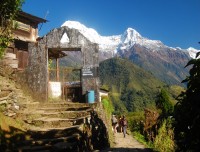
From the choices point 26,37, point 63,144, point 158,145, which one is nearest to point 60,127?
point 63,144

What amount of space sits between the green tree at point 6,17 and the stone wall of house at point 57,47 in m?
7.12

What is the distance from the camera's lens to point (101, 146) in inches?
547

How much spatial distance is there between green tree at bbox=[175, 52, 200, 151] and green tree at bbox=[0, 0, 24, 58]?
8.53m

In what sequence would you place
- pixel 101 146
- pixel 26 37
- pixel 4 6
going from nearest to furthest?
1. pixel 4 6
2. pixel 101 146
3. pixel 26 37

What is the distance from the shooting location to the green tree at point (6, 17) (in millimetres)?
11142

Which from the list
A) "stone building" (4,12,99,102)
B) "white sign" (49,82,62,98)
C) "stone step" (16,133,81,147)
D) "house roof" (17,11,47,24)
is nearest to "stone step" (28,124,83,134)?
"stone step" (16,133,81,147)

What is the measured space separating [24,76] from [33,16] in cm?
1297

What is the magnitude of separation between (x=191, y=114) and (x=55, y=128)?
964 centimetres

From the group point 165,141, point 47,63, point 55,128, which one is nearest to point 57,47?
point 47,63

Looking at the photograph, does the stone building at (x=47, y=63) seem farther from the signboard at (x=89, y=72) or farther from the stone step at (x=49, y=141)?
the stone step at (x=49, y=141)

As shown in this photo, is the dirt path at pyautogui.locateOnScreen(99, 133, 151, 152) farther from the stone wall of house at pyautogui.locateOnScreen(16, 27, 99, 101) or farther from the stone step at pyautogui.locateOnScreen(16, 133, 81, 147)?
the stone wall of house at pyautogui.locateOnScreen(16, 27, 99, 101)

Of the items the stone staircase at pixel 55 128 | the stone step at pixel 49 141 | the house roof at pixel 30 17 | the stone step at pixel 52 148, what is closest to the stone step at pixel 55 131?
the stone staircase at pixel 55 128

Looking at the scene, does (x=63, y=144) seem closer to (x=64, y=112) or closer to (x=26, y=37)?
(x=64, y=112)

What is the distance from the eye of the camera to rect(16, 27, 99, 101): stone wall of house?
19.1 meters
